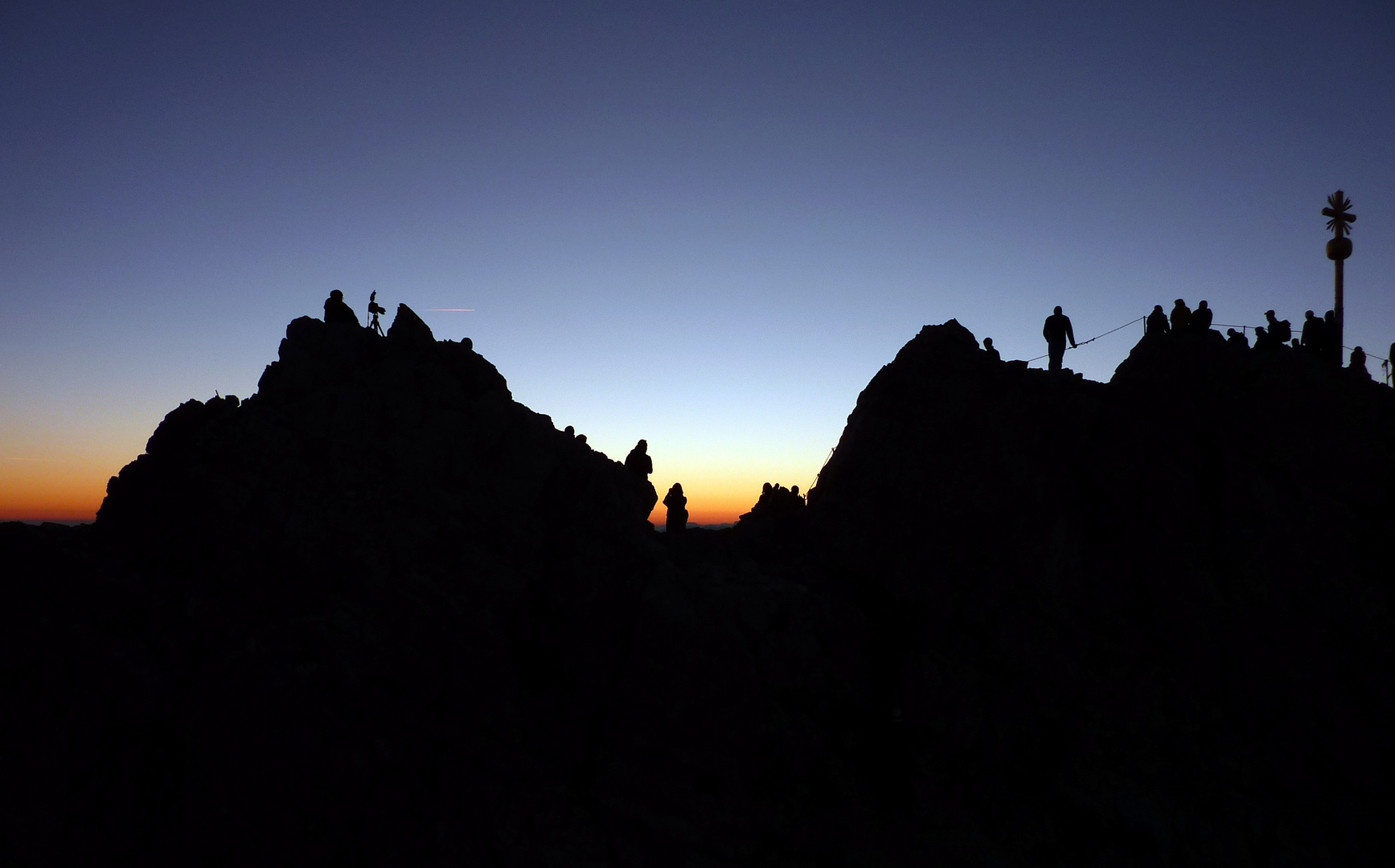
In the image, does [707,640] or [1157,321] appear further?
[1157,321]

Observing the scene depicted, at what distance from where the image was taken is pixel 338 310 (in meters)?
21.8

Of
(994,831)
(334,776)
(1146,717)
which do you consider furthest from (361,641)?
(1146,717)

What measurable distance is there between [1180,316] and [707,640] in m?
19.6

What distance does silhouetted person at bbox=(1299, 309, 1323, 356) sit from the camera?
24406 millimetres

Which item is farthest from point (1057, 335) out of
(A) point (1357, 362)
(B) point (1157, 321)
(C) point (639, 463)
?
(C) point (639, 463)

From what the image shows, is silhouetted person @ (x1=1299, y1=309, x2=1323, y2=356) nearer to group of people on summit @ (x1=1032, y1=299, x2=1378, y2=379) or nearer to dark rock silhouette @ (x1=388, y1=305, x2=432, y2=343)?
group of people on summit @ (x1=1032, y1=299, x2=1378, y2=379)

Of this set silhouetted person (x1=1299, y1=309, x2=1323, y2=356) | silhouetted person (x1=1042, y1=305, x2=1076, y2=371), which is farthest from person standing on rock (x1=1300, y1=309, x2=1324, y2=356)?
silhouetted person (x1=1042, y1=305, x2=1076, y2=371)

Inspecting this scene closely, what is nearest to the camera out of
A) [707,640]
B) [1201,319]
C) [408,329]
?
[707,640]

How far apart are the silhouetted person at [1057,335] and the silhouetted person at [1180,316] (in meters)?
3.27

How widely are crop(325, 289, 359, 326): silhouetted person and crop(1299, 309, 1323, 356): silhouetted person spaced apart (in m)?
30.5

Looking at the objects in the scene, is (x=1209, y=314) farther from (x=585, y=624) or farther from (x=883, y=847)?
(x=585, y=624)

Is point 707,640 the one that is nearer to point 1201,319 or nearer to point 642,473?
point 642,473

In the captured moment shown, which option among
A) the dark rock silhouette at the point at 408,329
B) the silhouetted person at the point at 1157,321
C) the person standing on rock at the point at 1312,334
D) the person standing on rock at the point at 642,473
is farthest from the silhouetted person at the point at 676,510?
the person standing on rock at the point at 1312,334

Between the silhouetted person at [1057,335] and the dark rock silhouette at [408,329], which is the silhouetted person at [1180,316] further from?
the dark rock silhouette at [408,329]
